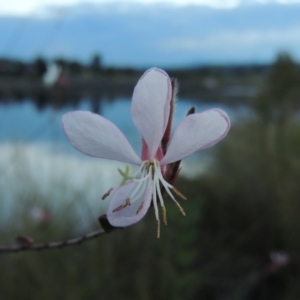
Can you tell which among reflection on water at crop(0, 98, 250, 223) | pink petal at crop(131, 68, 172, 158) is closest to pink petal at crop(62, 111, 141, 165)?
pink petal at crop(131, 68, 172, 158)

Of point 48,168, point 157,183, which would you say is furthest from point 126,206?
point 48,168

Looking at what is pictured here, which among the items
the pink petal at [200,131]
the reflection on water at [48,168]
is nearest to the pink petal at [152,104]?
the pink petal at [200,131]

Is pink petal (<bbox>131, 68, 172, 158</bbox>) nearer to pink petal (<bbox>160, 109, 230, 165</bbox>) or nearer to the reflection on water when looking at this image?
pink petal (<bbox>160, 109, 230, 165</bbox>)

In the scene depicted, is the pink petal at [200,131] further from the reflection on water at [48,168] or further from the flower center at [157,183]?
the reflection on water at [48,168]

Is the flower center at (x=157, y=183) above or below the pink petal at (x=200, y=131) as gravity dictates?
below

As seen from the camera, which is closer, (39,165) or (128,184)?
(128,184)

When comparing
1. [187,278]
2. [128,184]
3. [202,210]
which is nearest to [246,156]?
[202,210]

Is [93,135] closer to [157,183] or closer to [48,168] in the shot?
[157,183]

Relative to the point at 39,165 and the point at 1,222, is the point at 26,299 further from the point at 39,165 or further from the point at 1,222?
the point at 39,165
